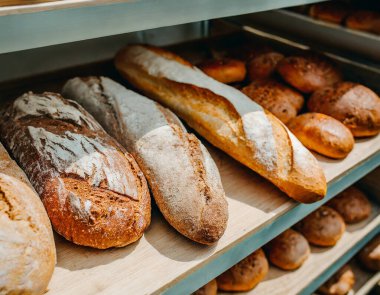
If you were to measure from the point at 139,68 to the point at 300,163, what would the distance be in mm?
713

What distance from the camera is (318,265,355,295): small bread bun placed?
167 cm

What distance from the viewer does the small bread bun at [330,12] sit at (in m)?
1.80

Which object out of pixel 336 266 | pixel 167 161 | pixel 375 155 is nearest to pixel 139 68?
pixel 167 161

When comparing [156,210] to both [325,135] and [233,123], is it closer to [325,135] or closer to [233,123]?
[233,123]

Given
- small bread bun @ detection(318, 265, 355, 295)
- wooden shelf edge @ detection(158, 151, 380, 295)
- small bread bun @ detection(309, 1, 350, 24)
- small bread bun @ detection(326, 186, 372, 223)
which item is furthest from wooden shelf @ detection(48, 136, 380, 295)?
small bread bun @ detection(309, 1, 350, 24)

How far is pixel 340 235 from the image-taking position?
5.20ft

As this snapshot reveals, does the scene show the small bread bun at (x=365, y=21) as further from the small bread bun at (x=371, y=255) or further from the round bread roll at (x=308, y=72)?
the small bread bun at (x=371, y=255)

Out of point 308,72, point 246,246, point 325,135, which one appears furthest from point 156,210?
point 308,72

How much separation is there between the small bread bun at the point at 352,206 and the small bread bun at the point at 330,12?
2.83 ft

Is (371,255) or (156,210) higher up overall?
(156,210)

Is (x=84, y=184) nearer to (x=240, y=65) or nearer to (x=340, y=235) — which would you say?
(x=240, y=65)

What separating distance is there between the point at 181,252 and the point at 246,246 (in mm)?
206

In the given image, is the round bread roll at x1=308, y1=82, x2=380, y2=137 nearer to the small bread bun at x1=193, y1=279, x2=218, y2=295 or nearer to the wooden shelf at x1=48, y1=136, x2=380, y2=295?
the wooden shelf at x1=48, y1=136, x2=380, y2=295

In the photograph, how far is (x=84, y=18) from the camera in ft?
2.39
